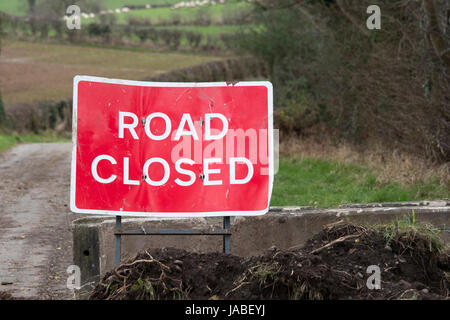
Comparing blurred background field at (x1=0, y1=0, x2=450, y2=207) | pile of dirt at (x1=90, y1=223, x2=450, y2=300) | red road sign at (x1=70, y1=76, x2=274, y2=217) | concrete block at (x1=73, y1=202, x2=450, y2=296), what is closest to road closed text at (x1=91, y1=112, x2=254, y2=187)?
red road sign at (x1=70, y1=76, x2=274, y2=217)

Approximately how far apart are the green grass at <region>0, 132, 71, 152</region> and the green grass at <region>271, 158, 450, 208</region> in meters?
12.6

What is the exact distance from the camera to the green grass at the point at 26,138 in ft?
83.5

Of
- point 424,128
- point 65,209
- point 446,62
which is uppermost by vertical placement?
point 446,62

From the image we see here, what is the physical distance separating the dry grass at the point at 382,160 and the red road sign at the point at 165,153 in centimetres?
581

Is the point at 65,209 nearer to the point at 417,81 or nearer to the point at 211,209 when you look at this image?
the point at 211,209

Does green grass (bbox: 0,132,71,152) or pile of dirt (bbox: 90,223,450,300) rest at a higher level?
pile of dirt (bbox: 90,223,450,300)

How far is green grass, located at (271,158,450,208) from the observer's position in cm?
1018

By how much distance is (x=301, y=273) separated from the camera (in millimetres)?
4555

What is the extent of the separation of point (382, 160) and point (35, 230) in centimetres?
786

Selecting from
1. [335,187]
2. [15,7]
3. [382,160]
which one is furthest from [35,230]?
[15,7]

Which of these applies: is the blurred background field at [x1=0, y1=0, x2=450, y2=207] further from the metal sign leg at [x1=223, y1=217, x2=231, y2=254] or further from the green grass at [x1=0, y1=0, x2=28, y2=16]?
the green grass at [x1=0, y1=0, x2=28, y2=16]
